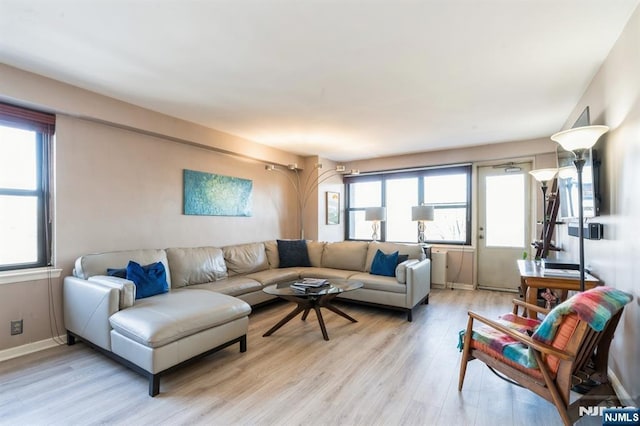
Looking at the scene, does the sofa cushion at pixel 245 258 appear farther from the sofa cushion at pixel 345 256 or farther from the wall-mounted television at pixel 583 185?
the wall-mounted television at pixel 583 185

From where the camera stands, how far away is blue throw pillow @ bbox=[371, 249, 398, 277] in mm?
3977

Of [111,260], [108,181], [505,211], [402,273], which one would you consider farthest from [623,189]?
[108,181]

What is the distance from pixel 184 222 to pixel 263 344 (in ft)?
6.64

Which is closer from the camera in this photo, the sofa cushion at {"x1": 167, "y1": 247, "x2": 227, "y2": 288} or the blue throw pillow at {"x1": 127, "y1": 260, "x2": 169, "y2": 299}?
the blue throw pillow at {"x1": 127, "y1": 260, "x2": 169, "y2": 299}

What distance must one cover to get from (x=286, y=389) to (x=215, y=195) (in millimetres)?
2974

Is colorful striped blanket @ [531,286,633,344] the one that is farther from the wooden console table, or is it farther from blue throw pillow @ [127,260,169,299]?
→ blue throw pillow @ [127,260,169,299]

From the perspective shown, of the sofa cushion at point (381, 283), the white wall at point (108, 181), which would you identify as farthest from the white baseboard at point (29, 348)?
the sofa cushion at point (381, 283)

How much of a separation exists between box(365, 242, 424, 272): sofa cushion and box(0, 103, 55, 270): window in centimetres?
371

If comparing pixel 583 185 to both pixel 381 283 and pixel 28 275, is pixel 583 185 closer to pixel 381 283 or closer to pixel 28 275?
pixel 381 283

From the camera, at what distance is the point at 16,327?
2.61m

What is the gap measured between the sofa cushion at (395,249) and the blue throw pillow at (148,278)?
270cm

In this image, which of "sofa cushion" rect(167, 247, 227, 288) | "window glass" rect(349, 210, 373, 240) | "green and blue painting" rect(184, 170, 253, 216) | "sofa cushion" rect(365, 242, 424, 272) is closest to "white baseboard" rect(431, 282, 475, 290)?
"sofa cushion" rect(365, 242, 424, 272)

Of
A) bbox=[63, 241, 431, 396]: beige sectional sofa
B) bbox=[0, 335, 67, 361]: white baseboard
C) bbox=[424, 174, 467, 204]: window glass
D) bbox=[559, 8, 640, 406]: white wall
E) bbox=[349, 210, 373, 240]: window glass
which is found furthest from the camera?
bbox=[349, 210, 373, 240]: window glass

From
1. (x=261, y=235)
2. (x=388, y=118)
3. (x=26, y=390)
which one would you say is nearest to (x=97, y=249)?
(x=26, y=390)
